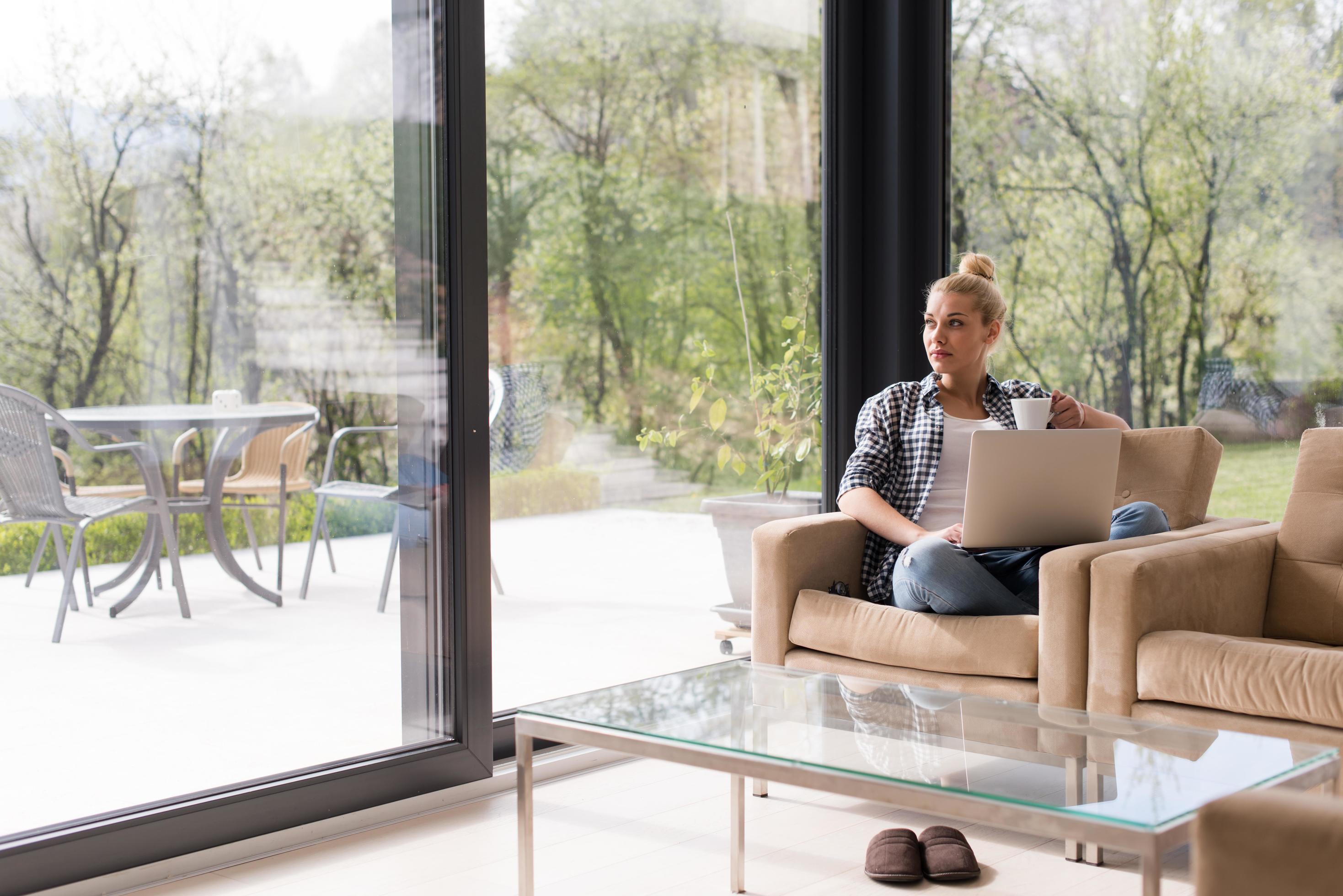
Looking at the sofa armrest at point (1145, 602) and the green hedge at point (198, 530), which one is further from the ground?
the green hedge at point (198, 530)

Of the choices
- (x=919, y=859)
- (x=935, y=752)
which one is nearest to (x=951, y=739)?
(x=935, y=752)

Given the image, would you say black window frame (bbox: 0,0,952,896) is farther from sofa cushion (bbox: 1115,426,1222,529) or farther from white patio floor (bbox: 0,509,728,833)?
sofa cushion (bbox: 1115,426,1222,529)

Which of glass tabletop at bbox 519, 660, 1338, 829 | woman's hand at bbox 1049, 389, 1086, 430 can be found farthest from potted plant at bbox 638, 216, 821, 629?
glass tabletop at bbox 519, 660, 1338, 829

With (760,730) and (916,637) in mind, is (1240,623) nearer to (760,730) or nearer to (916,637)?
(916,637)

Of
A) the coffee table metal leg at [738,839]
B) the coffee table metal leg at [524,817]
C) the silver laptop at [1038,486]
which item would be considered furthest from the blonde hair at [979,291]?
the coffee table metal leg at [524,817]

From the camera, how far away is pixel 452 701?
2955 mm

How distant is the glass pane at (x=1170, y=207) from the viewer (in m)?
3.45

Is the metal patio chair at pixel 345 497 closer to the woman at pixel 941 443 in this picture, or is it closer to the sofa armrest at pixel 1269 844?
the woman at pixel 941 443

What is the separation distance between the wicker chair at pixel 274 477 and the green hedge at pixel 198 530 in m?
0.01

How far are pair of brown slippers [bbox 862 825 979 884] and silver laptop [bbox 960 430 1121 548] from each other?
2.10 feet

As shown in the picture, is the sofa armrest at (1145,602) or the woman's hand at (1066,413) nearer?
the sofa armrest at (1145,602)

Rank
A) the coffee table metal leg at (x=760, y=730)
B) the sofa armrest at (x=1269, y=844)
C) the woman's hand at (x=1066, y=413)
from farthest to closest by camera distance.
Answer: the woman's hand at (x=1066, y=413) < the coffee table metal leg at (x=760, y=730) < the sofa armrest at (x=1269, y=844)

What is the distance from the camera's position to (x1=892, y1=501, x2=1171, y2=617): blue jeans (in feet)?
9.00

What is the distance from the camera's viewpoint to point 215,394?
258cm
